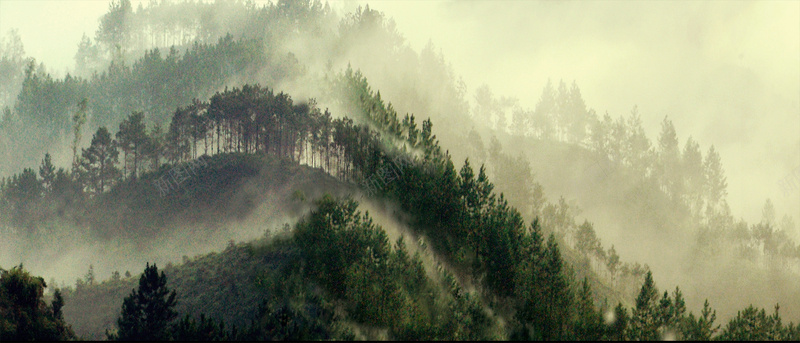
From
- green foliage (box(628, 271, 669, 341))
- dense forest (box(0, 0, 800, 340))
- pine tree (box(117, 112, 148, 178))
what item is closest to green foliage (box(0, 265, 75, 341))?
dense forest (box(0, 0, 800, 340))

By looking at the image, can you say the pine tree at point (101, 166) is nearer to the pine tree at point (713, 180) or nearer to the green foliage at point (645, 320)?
the green foliage at point (645, 320)

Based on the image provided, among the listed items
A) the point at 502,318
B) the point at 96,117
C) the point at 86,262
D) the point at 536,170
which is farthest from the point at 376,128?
the point at 96,117

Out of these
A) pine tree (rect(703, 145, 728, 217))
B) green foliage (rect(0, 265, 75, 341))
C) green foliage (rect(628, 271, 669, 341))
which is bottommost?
green foliage (rect(628, 271, 669, 341))

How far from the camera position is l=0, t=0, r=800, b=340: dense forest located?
4097 centimetres

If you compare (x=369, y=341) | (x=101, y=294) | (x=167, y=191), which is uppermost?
(x=167, y=191)

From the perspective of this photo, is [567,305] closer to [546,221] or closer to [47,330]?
[47,330]

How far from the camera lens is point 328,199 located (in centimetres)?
4750

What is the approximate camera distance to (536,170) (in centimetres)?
12150

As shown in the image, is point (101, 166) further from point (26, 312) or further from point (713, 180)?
point (713, 180)

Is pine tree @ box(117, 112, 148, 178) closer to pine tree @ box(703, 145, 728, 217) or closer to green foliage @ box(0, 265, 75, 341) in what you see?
green foliage @ box(0, 265, 75, 341)

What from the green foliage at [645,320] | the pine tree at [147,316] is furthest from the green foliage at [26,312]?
the green foliage at [645,320]

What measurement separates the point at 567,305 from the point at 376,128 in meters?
30.0

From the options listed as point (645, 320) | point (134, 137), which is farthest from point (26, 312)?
point (134, 137)

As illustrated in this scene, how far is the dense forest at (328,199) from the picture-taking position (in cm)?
4097
